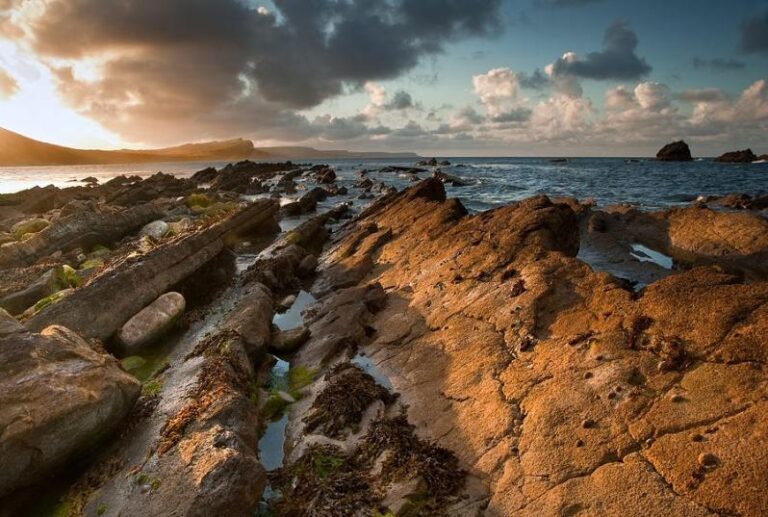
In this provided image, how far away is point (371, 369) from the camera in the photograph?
12.1m

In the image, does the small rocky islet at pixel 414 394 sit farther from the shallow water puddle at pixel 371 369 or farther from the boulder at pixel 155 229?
the boulder at pixel 155 229

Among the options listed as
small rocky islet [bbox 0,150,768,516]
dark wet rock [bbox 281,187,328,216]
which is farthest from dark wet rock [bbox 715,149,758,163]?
small rocky islet [bbox 0,150,768,516]

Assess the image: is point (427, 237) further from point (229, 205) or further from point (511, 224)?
point (229, 205)

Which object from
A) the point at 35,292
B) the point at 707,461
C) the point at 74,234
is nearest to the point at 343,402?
the point at 707,461

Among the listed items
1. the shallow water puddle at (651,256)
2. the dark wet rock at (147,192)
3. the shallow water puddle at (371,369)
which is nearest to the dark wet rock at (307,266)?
the shallow water puddle at (371,369)

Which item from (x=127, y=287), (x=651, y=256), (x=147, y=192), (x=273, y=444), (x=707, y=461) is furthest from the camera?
(x=147, y=192)

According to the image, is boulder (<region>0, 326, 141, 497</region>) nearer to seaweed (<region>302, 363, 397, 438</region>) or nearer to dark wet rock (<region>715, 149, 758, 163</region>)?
seaweed (<region>302, 363, 397, 438</region>)

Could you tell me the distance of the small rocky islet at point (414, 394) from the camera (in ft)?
22.5

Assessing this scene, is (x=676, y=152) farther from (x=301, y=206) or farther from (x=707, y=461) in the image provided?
(x=707, y=461)

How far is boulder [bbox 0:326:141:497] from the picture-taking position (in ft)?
25.5

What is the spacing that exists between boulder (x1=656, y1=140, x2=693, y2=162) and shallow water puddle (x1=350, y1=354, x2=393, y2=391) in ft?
663

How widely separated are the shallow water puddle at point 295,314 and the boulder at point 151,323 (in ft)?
11.8

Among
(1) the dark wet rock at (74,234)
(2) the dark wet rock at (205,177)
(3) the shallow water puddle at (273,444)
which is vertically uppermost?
(2) the dark wet rock at (205,177)

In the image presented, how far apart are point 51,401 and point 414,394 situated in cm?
728
